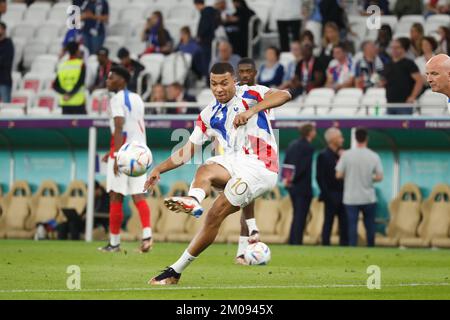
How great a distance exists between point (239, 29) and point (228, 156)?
46.0 ft

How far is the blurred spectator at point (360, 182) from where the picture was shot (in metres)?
23.4

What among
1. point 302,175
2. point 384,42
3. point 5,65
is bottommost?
point 302,175

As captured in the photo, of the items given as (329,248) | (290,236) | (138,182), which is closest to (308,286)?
(138,182)

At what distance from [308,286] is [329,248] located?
30.7 feet

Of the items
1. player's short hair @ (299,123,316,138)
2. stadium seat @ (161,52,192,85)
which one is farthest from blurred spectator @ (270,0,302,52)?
player's short hair @ (299,123,316,138)

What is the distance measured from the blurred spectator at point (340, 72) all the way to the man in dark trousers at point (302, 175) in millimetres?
1492

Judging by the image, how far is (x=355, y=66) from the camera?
25.3 meters

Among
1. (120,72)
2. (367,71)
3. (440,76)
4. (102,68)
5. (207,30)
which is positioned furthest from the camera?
(207,30)

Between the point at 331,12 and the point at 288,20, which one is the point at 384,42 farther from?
the point at 288,20

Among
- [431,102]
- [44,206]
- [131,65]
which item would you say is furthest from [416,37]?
[44,206]

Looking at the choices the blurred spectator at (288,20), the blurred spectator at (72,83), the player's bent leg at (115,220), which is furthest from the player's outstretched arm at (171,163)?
the blurred spectator at (288,20)

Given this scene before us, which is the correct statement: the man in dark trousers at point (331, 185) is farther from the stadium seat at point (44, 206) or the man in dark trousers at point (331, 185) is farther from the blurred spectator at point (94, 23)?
the blurred spectator at point (94, 23)

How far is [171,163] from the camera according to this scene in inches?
496

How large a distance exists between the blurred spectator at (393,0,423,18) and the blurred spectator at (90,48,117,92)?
611 cm
